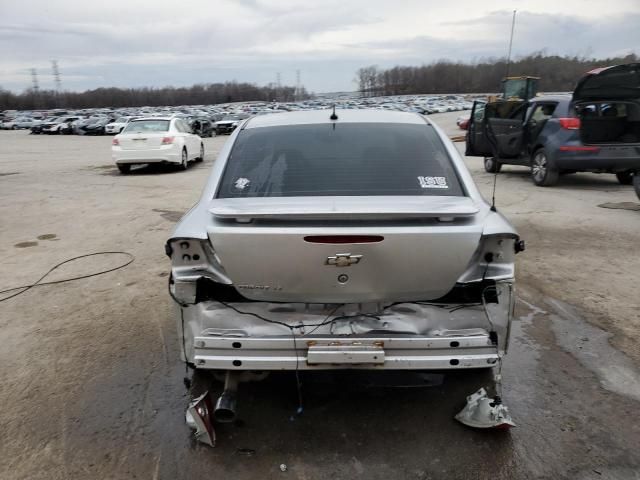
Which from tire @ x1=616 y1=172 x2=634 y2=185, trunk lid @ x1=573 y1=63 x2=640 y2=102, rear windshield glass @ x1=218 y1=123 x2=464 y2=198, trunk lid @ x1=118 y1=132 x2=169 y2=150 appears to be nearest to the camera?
rear windshield glass @ x1=218 y1=123 x2=464 y2=198

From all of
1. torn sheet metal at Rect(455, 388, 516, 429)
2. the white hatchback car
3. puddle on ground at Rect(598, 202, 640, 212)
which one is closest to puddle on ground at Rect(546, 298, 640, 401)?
torn sheet metal at Rect(455, 388, 516, 429)

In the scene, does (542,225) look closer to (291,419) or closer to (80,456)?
(291,419)

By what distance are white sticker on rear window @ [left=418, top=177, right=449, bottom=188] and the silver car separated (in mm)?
86

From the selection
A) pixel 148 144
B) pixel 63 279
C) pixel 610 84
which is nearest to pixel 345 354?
pixel 63 279

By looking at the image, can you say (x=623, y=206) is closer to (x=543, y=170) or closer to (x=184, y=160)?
(x=543, y=170)

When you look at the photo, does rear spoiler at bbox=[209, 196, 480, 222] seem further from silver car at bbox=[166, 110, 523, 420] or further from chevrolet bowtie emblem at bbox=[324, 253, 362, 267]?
chevrolet bowtie emblem at bbox=[324, 253, 362, 267]

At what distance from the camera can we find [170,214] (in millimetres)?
8891

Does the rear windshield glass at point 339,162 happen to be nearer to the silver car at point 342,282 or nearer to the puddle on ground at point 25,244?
the silver car at point 342,282

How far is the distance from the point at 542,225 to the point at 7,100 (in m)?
146

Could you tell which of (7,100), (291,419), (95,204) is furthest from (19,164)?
Result: (7,100)

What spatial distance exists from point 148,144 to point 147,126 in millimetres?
713

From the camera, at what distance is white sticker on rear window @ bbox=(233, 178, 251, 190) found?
10.7 ft

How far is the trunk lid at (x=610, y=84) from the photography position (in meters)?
8.70

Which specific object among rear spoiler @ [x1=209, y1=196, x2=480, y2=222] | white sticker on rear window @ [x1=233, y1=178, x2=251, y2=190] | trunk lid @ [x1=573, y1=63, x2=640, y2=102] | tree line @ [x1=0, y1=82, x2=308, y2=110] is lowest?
tree line @ [x1=0, y1=82, x2=308, y2=110]
